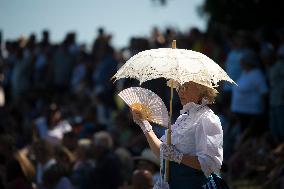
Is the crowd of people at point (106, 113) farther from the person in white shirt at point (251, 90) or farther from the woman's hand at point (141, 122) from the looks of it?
the woman's hand at point (141, 122)

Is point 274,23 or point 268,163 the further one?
point 274,23

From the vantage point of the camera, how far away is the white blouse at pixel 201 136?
4.70 meters

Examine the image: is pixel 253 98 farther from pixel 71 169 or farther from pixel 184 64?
pixel 184 64

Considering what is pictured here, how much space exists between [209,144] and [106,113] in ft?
29.9

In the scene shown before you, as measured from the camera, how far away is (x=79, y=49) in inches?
617

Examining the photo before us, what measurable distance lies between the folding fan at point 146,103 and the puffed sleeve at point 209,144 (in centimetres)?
37

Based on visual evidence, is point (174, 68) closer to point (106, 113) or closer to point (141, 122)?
point (141, 122)

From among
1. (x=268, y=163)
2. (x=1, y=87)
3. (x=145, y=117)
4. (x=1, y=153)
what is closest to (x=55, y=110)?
(x=1, y=153)

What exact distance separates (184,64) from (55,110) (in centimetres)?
745

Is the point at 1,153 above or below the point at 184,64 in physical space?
below

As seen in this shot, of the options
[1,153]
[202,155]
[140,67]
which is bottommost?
[1,153]

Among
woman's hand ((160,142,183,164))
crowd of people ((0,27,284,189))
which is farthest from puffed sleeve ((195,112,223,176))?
crowd of people ((0,27,284,189))

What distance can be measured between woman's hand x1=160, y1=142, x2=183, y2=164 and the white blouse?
0.07 meters

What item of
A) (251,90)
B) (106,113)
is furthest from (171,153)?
(106,113)
